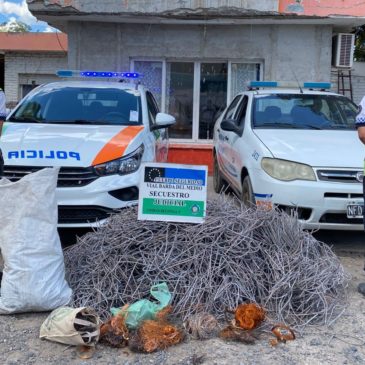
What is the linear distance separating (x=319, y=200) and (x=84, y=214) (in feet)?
7.13

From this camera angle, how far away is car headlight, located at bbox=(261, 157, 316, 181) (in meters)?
4.97

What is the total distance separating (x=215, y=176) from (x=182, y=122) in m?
2.56

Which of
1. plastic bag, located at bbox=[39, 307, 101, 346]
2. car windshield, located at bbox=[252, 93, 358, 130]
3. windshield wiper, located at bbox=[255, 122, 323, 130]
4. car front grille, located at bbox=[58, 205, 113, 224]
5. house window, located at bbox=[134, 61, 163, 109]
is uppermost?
house window, located at bbox=[134, 61, 163, 109]

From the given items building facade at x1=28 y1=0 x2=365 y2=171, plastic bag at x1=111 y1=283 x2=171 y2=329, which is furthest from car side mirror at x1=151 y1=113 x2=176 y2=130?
building facade at x1=28 y1=0 x2=365 y2=171

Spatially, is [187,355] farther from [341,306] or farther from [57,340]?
[341,306]

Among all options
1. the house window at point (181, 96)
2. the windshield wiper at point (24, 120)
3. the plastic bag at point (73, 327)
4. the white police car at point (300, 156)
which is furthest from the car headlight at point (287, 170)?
the house window at point (181, 96)

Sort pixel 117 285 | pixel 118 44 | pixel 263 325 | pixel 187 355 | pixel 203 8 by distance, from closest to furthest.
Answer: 1. pixel 187 355
2. pixel 263 325
3. pixel 117 285
4. pixel 203 8
5. pixel 118 44

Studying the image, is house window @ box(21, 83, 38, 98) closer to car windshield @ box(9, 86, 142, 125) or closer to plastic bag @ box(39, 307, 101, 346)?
car windshield @ box(9, 86, 142, 125)

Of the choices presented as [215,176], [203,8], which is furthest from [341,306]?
[203,8]

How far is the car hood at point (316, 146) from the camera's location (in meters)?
5.03

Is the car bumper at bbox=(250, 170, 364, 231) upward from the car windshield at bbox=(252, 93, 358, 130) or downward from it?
downward

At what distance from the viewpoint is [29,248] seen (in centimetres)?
361

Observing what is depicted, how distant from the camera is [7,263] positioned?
143 inches

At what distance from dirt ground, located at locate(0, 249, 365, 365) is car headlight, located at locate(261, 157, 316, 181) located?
5.55ft
